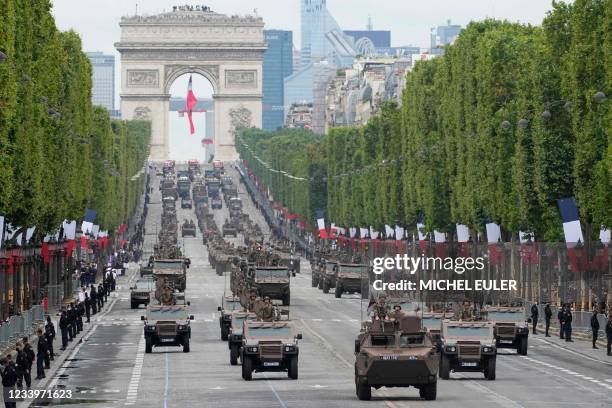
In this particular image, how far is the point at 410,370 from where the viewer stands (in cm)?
4759

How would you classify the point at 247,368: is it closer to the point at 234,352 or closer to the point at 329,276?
the point at 234,352

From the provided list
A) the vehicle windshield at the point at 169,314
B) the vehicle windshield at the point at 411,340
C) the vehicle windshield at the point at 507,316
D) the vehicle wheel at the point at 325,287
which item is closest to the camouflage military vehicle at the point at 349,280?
the vehicle wheel at the point at 325,287

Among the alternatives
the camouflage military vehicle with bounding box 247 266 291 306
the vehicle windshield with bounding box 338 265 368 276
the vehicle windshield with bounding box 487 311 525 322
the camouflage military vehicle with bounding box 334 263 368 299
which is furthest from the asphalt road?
the camouflage military vehicle with bounding box 334 263 368 299

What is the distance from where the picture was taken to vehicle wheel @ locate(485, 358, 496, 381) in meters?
55.3

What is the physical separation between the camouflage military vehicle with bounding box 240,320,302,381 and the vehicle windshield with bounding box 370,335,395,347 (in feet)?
22.3

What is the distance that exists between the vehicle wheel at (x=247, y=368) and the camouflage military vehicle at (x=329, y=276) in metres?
71.9

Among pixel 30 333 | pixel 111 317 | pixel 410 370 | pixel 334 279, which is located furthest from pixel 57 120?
pixel 410 370

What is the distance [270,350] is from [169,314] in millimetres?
14054

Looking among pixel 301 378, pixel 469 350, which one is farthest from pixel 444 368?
pixel 301 378

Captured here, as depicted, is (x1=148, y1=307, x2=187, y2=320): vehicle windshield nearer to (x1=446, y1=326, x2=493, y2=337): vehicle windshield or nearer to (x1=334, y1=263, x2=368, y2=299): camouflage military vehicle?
(x1=446, y1=326, x2=493, y2=337): vehicle windshield

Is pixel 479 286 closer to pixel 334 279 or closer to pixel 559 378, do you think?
pixel 559 378

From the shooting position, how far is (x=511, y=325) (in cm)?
6906

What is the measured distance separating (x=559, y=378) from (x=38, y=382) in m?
14.6

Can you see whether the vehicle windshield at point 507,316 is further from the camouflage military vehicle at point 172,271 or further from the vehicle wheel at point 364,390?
the camouflage military vehicle at point 172,271
